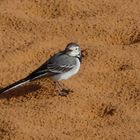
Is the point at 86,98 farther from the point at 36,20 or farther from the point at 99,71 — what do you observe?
the point at 36,20

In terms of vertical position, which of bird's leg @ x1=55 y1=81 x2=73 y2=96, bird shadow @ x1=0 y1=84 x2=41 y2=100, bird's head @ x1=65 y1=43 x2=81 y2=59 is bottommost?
bird shadow @ x1=0 y1=84 x2=41 y2=100

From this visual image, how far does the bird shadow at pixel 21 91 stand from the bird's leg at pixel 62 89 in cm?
23

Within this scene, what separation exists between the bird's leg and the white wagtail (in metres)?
0.09

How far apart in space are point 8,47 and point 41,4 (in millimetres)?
1246

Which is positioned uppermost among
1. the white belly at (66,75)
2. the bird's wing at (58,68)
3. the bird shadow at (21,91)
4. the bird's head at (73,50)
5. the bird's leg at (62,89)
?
the bird's head at (73,50)

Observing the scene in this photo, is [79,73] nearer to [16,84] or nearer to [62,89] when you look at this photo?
[62,89]

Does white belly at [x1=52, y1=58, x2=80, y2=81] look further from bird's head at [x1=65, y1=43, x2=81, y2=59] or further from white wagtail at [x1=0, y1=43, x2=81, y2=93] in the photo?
bird's head at [x1=65, y1=43, x2=81, y2=59]

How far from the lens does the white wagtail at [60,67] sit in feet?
22.3

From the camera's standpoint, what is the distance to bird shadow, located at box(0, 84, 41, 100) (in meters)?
6.93

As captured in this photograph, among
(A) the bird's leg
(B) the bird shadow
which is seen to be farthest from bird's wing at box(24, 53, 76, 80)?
(B) the bird shadow

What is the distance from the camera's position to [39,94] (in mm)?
6930

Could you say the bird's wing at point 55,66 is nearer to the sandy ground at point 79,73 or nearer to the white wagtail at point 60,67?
the white wagtail at point 60,67

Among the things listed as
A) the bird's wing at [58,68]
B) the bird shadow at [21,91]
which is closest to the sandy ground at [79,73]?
the bird shadow at [21,91]

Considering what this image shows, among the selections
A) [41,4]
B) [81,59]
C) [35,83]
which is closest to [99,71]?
[81,59]
